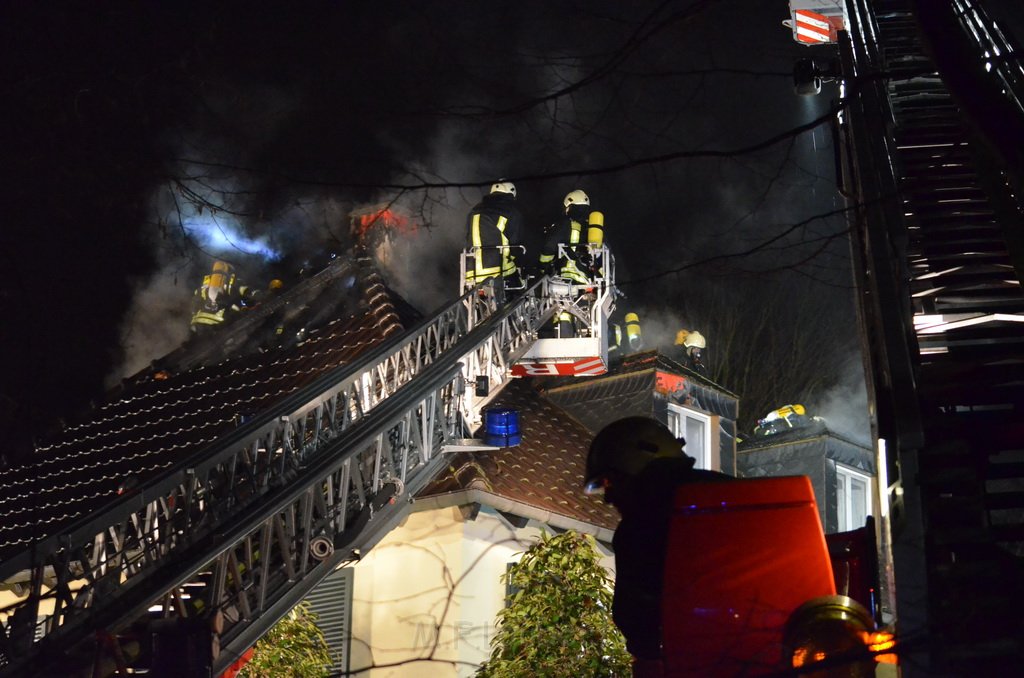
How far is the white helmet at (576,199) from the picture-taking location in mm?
14088

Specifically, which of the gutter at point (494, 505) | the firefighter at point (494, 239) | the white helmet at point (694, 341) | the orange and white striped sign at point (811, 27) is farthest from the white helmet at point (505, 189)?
the orange and white striped sign at point (811, 27)

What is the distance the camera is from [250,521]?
6.61 meters

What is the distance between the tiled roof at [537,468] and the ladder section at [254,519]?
57cm

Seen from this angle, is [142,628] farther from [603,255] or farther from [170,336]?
[170,336]

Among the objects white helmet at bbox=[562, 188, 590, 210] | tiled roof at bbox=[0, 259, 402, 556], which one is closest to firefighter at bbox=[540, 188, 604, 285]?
white helmet at bbox=[562, 188, 590, 210]

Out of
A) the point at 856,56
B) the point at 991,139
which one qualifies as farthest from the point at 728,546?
the point at 856,56

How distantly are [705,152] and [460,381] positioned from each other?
5469 mm

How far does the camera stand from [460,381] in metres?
9.75

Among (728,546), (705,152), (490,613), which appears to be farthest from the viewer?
(490,613)

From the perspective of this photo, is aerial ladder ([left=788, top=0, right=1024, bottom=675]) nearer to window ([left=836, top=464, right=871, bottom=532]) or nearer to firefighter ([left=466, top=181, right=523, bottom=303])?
firefighter ([left=466, top=181, right=523, bottom=303])

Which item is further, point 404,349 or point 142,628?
point 404,349

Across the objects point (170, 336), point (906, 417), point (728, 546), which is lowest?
point (728, 546)

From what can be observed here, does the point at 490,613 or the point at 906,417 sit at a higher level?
the point at 906,417

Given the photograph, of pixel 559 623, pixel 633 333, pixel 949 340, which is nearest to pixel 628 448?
pixel 949 340
